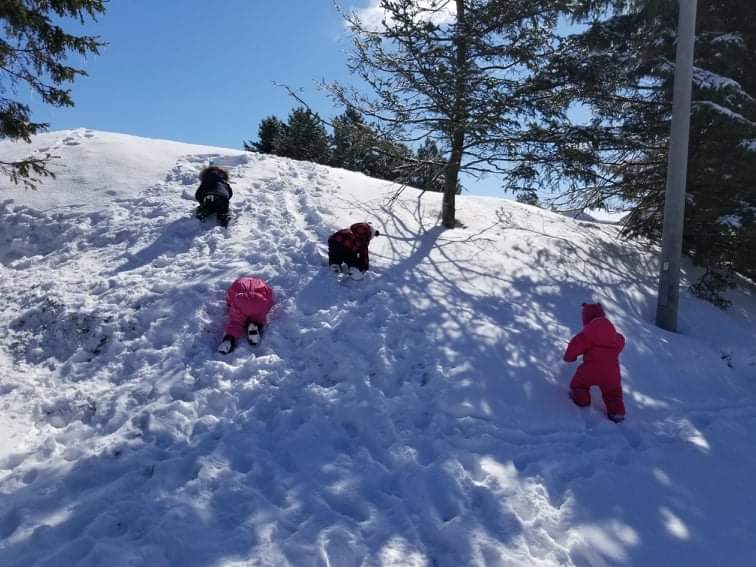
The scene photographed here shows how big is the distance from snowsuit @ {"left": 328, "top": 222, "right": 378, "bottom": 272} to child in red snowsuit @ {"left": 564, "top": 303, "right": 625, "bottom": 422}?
3.17m

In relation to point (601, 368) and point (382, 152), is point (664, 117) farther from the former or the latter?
point (601, 368)

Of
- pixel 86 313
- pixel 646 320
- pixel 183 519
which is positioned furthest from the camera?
pixel 646 320

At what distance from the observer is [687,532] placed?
4.05 metres

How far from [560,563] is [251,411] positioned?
9.17 ft

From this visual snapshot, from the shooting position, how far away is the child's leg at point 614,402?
17.8ft

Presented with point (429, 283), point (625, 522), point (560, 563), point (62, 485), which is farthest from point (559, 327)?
point (62, 485)

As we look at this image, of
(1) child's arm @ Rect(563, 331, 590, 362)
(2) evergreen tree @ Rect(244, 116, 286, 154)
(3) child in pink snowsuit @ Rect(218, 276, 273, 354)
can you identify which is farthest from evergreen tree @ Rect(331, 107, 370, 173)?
(2) evergreen tree @ Rect(244, 116, 286, 154)

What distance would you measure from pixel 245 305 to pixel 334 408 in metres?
1.74

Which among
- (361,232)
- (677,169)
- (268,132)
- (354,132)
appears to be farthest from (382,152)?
(268,132)

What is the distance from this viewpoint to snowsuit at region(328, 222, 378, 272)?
7.29 metres

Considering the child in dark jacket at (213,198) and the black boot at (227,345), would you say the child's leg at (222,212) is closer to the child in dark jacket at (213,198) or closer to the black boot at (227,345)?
the child in dark jacket at (213,198)

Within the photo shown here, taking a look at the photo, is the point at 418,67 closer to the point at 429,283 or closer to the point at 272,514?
the point at 429,283

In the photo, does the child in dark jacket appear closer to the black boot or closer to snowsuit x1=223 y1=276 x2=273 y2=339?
snowsuit x1=223 y1=276 x2=273 y2=339

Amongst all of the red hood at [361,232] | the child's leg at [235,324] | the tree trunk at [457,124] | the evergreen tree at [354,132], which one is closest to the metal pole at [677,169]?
the tree trunk at [457,124]
